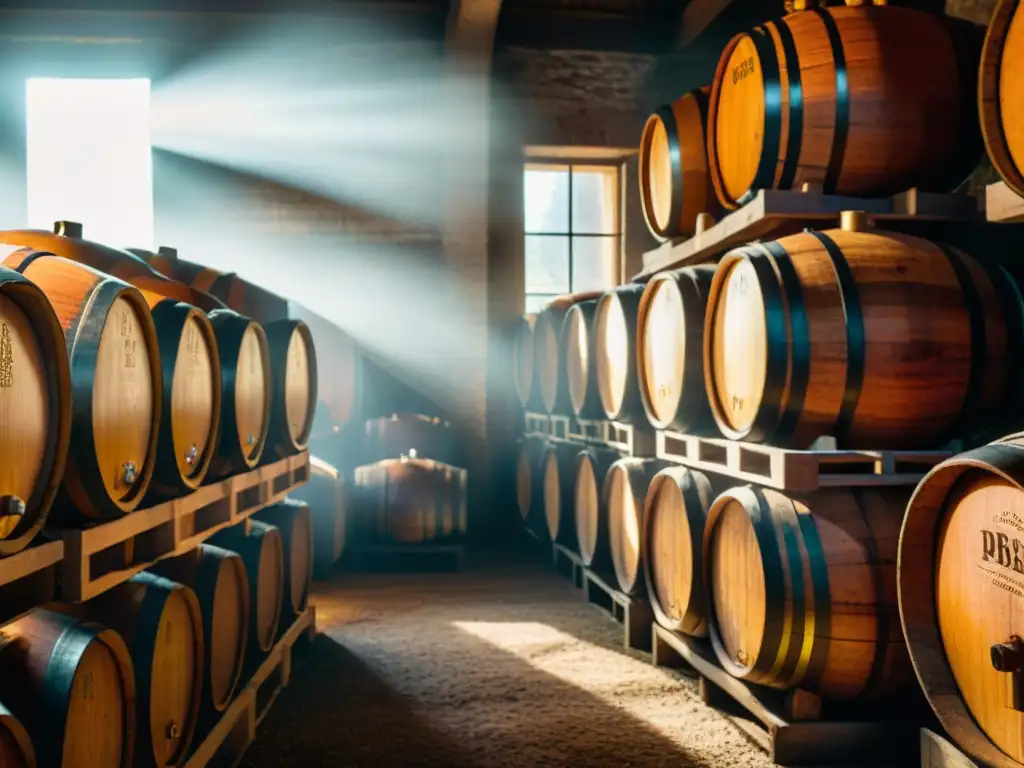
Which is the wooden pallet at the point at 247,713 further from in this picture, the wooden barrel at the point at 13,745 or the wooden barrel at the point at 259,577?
the wooden barrel at the point at 13,745

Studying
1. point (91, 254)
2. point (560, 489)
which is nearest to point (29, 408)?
point (91, 254)

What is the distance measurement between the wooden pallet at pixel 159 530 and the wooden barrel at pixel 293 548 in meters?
0.31

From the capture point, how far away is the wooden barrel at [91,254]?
Result: 3.02 m

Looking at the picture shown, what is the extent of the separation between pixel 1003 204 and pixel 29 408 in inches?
90.6

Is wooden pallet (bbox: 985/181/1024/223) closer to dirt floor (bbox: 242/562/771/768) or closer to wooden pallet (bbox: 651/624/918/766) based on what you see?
wooden pallet (bbox: 651/624/918/766)

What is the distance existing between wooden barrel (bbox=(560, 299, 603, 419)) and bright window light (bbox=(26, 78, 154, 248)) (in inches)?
169

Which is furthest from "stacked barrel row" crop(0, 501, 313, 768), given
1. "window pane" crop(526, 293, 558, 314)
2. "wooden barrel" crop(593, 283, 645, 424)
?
"window pane" crop(526, 293, 558, 314)

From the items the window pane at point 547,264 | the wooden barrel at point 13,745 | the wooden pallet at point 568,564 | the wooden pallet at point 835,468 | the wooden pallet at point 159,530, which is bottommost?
the wooden pallet at point 568,564

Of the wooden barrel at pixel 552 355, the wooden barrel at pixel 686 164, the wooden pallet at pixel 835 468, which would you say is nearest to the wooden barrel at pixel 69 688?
the wooden pallet at pixel 835 468

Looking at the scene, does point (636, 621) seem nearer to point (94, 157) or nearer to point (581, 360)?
point (581, 360)

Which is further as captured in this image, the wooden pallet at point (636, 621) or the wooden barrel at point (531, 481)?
the wooden barrel at point (531, 481)

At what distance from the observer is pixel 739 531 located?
3.28m

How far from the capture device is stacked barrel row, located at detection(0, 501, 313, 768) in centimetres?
179

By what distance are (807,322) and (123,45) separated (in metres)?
7.11
